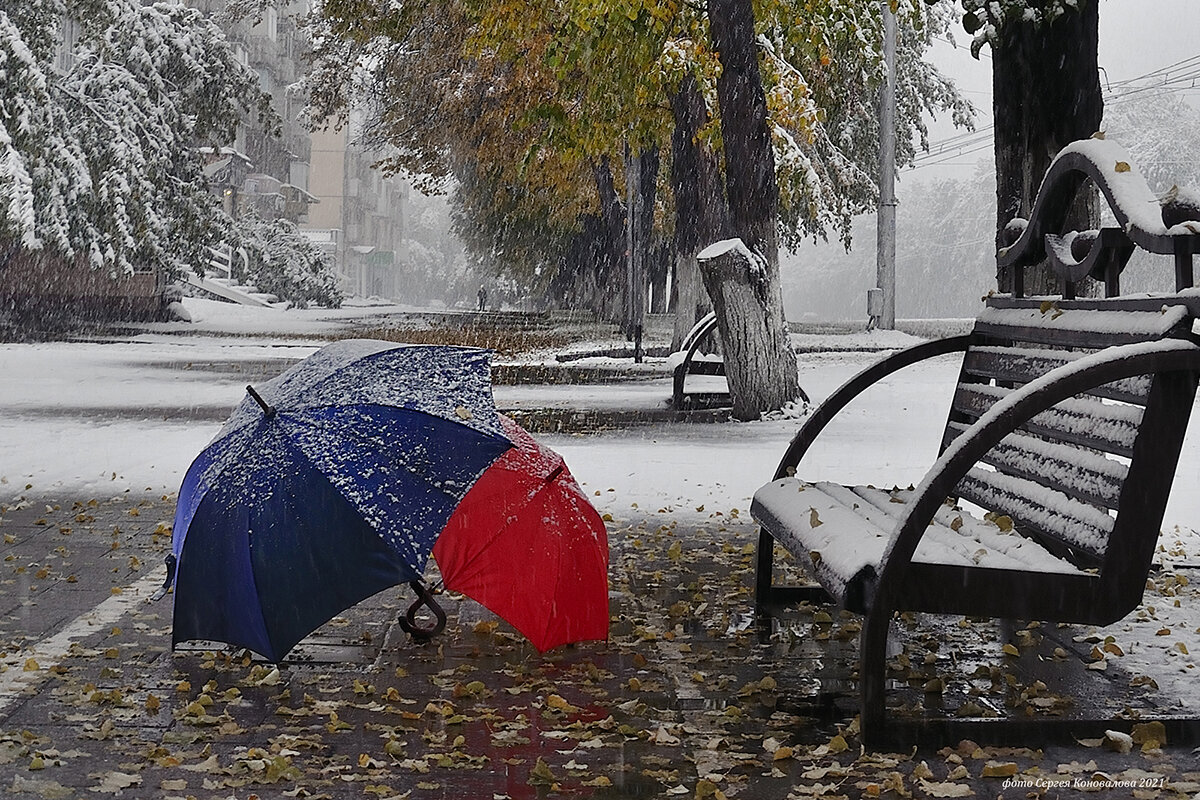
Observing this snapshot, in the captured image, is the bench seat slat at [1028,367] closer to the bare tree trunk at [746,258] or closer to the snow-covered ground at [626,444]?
the snow-covered ground at [626,444]

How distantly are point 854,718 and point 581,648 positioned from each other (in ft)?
3.95

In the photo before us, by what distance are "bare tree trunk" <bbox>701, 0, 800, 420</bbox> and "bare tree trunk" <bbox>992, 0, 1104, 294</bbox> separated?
18.4 ft

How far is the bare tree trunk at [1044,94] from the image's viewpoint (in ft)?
24.2

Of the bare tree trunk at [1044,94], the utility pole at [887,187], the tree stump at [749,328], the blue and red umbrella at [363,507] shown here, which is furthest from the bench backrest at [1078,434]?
the utility pole at [887,187]

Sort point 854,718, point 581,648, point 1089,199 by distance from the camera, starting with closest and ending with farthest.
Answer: point 854,718 < point 581,648 < point 1089,199

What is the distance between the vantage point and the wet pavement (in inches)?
152

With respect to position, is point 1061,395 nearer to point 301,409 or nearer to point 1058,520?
point 1058,520

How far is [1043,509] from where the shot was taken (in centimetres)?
468

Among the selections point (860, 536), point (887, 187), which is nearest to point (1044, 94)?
point (860, 536)

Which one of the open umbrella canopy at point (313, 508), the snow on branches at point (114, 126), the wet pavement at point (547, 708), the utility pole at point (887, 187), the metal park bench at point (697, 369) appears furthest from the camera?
the utility pole at point (887, 187)

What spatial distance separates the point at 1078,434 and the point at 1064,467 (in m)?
0.13

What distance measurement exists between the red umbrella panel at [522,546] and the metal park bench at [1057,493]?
74 cm

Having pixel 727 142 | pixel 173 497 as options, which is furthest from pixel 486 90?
pixel 173 497

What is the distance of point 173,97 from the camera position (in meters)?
31.7
